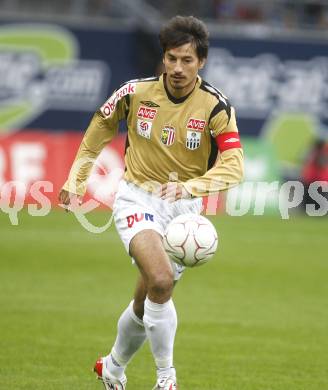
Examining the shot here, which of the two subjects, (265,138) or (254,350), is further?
(265,138)

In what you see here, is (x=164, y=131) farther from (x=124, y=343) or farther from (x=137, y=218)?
(x=124, y=343)

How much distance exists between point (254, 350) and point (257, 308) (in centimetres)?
259

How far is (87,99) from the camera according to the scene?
26828 mm

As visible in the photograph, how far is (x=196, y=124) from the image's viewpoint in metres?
7.29

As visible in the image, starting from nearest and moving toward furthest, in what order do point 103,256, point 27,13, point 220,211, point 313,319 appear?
point 313,319, point 103,256, point 220,211, point 27,13

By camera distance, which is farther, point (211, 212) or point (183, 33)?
point (211, 212)

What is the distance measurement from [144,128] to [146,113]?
4.4 inches

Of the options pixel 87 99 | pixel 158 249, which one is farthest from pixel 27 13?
pixel 158 249

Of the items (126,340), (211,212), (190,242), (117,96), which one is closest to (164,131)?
(117,96)

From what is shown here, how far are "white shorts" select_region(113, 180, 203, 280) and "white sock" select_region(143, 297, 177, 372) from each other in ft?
1.32

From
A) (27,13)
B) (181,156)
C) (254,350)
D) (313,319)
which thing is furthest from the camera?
(27,13)

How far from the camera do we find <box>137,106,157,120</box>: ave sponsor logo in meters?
7.42

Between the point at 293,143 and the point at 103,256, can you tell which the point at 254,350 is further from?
the point at 293,143

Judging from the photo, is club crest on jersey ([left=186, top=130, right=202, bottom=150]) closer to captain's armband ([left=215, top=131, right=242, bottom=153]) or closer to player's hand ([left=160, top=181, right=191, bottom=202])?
captain's armband ([left=215, top=131, right=242, bottom=153])
